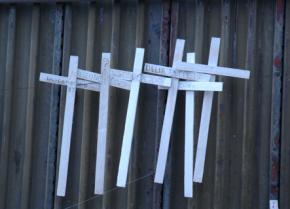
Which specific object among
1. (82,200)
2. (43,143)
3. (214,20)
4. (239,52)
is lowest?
(82,200)

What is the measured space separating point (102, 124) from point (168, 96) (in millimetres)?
587

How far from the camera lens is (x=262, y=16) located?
387cm

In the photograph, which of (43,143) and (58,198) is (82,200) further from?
(43,143)

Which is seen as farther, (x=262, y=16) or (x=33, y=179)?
(x=33, y=179)

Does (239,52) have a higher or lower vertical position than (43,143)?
higher

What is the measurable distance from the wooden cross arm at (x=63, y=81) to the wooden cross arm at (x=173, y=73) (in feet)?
1.55

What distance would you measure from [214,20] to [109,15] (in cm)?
90

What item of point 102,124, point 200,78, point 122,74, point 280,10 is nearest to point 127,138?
point 102,124

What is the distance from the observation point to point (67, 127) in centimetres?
409

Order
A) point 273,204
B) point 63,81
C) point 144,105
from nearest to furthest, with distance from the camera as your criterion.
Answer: point 273,204
point 144,105
point 63,81

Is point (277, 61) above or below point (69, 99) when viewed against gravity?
above

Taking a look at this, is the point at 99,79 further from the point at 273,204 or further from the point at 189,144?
the point at 273,204

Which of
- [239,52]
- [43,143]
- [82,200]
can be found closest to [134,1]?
[239,52]

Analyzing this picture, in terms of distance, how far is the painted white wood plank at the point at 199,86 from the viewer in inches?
148
